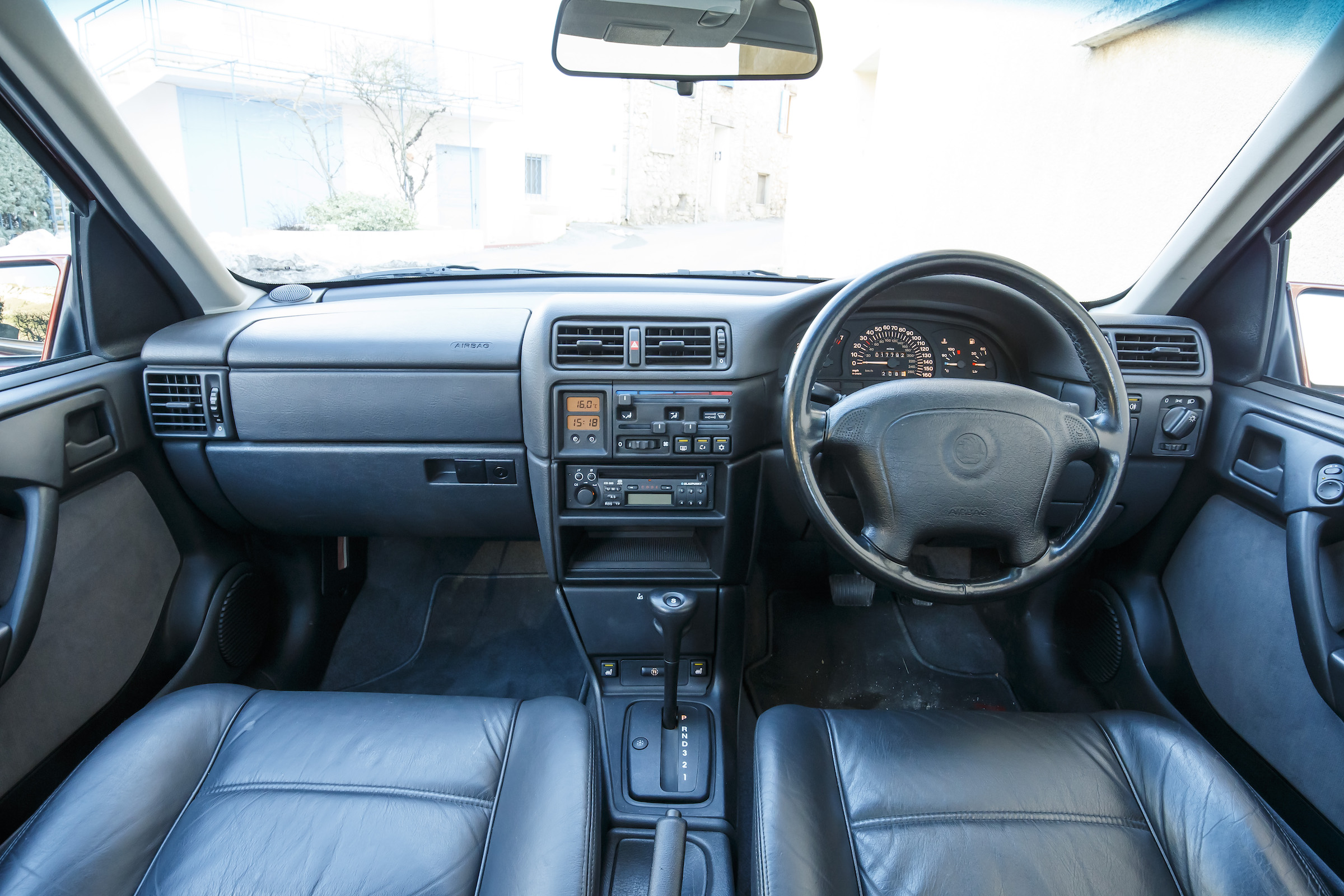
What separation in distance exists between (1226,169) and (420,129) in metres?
3.74

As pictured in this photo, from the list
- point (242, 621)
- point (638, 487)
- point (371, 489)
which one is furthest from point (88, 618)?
point (638, 487)

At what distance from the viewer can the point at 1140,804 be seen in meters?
1.27

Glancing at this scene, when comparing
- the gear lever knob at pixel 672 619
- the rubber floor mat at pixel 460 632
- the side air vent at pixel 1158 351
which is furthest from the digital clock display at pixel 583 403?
the side air vent at pixel 1158 351

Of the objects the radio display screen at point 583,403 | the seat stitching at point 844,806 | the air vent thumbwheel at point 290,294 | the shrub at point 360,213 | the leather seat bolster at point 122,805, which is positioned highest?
the shrub at point 360,213

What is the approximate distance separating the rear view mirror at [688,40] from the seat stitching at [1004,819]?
1.69 meters

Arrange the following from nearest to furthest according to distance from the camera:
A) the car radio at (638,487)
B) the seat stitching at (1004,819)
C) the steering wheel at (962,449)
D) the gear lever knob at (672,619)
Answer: the seat stitching at (1004,819) → the steering wheel at (962,449) → the gear lever knob at (672,619) → the car radio at (638,487)

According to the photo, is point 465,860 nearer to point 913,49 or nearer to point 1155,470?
point 1155,470

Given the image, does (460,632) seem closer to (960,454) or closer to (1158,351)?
(960,454)

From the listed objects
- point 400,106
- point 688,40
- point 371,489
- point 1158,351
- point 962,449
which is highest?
point 400,106

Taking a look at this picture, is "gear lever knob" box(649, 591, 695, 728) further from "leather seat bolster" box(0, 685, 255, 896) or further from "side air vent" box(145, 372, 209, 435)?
"side air vent" box(145, 372, 209, 435)

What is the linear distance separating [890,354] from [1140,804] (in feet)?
3.72

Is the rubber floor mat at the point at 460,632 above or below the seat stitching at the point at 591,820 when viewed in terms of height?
below

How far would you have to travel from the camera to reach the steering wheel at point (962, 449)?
4.61 feet

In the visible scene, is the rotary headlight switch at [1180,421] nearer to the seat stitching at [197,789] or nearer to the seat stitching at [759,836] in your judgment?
the seat stitching at [759,836]
